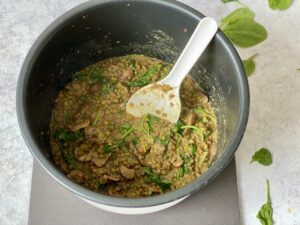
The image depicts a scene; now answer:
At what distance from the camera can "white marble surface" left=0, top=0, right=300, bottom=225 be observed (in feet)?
3.90

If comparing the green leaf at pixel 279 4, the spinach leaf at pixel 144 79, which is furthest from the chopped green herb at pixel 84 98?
the green leaf at pixel 279 4

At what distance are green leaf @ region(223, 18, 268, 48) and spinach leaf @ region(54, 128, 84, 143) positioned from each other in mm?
494

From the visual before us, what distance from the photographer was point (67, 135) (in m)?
1.16

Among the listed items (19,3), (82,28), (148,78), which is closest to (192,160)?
(148,78)

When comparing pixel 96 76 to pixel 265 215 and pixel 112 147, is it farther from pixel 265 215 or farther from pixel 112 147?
pixel 265 215

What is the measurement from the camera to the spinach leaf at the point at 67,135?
3.78 feet

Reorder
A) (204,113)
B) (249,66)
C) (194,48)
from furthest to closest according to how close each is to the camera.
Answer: (249,66)
(204,113)
(194,48)

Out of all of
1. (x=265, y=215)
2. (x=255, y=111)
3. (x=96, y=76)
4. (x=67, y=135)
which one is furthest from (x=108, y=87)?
(x=265, y=215)

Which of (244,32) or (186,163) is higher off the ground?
(244,32)

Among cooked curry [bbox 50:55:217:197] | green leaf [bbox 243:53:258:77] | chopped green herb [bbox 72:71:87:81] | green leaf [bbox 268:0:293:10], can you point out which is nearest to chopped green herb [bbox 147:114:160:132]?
cooked curry [bbox 50:55:217:197]

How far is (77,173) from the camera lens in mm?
1105

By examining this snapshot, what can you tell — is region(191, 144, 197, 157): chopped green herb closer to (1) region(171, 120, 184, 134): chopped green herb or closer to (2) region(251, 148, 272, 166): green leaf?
(1) region(171, 120, 184, 134): chopped green herb

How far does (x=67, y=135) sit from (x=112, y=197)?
322 millimetres

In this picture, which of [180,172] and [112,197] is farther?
[180,172]
